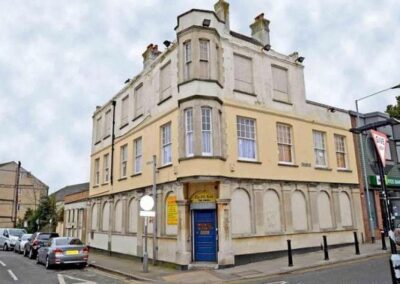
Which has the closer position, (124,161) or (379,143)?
(379,143)

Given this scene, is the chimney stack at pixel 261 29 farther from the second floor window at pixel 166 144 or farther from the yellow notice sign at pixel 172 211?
Result: the yellow notice sign at pixel 172 211

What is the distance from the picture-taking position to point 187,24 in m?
16.6

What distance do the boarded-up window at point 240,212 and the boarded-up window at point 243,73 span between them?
5.23 metres

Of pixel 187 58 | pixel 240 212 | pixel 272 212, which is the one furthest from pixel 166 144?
pixel 272 212

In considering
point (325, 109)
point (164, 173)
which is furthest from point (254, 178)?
point (325, 109)

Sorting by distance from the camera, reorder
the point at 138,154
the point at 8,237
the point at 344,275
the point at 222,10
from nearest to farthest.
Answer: the point at 344,275
the point at 222,10
the point at 138,154
the point at 8,237

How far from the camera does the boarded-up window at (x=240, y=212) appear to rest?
50.9ft

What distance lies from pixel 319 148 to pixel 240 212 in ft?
23.9

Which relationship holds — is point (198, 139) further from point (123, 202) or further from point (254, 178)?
point (123, 202)

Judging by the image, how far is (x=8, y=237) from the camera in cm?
3161

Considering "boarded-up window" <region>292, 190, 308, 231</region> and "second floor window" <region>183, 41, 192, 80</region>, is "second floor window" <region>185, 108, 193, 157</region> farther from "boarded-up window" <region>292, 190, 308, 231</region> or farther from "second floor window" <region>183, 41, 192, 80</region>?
"boarded-up window" <region>292, 190, 308, 231</region>

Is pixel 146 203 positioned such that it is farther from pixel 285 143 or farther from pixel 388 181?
pixel 388 181

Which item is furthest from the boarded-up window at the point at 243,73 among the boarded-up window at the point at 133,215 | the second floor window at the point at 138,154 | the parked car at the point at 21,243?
the parked car at the point at 21,243

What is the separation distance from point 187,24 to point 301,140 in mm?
8633
